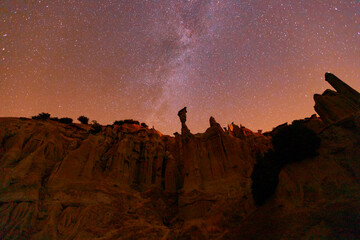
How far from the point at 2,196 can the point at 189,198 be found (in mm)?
23163

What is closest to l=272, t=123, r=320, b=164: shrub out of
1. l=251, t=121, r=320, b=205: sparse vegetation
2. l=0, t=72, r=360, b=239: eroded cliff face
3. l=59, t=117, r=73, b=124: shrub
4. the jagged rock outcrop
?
l=251, t=121, r=320, b=205: sparse vegetation

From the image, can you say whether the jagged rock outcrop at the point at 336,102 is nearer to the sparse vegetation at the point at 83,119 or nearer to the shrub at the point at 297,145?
the shrub at the point at 297,145

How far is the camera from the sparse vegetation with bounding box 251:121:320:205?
25688 mm

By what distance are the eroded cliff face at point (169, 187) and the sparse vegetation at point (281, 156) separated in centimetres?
83

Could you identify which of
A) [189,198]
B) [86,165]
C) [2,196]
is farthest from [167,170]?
[2,196]

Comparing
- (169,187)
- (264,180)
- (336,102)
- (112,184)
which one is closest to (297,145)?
(264,180)

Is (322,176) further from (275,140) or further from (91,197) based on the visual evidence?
(91,197)

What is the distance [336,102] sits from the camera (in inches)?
1172

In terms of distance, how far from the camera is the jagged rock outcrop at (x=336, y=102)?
28.6 m

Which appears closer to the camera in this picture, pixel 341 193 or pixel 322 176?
pixel 341 193

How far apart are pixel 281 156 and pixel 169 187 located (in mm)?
18439

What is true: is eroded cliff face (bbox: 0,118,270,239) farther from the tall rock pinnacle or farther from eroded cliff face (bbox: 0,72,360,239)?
the tall rock pinnacle

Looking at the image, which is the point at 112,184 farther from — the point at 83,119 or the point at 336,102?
the point at 336,102

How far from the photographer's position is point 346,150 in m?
24.9
